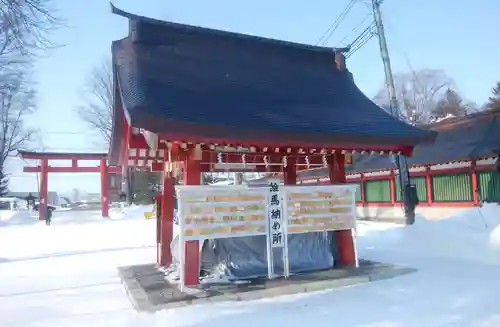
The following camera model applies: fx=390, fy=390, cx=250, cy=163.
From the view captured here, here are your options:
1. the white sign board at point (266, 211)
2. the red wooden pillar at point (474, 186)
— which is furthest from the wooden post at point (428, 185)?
the white sign board at point (266, 211)

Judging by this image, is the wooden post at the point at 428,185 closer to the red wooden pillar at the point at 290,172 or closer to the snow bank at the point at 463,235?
the snow bank at the point at 463,235

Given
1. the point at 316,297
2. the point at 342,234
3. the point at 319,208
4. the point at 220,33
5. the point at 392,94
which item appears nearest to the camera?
the point at 316,297

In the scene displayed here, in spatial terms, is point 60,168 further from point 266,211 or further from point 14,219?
point 266,211

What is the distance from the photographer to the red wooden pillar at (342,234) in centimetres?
767

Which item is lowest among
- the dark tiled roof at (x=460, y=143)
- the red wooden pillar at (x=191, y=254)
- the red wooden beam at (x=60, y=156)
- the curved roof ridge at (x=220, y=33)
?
the red wooden pillar at (x=191, y=254)

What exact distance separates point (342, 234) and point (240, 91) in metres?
3.46

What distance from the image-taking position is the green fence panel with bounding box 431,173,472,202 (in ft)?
44.5

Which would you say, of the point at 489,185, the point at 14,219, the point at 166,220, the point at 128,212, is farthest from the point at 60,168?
the point at 489,185

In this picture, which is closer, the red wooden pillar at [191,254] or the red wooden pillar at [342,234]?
the red wooden pillar at [191,254]

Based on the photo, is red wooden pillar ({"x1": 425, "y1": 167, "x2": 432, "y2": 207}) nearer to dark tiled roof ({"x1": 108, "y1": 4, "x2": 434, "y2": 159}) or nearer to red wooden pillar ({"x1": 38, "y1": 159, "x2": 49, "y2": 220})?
dark tiled roof ({"x1": 108, "y1": 4, "x2": 434, "y2": 159})

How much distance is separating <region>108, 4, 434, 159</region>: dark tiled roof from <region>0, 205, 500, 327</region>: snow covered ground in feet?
8.06

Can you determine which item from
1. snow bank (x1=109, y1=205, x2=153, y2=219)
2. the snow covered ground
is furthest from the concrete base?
snow bank (x1=109, y1=205, x2=153, y2=219)

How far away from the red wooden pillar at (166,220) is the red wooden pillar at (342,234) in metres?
3.32

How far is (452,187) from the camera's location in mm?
14172
